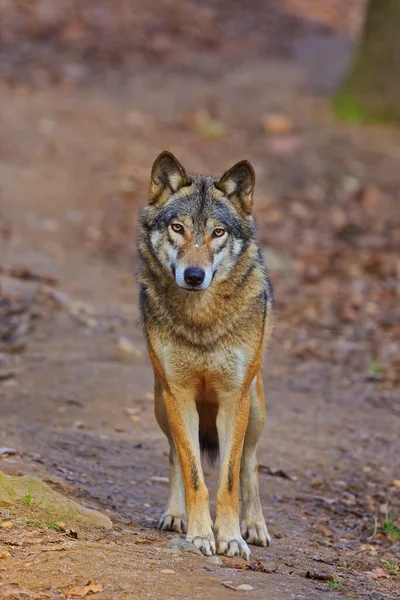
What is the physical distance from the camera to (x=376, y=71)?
1914 cm

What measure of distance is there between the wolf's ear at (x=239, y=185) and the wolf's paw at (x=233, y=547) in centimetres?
201

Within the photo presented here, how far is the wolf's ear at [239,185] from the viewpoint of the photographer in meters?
6.31

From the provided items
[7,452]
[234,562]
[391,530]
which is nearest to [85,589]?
[234,562]

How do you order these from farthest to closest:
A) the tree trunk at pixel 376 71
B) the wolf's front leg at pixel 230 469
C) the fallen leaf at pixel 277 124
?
the fallen leaf at pixel 277 124, the tree trunk at pixel 376 71, the wolf's front leg at pixel 230 469

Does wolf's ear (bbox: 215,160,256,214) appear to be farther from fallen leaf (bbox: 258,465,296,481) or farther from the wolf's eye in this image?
fallen leaf (bbox: 258,465,296,481)

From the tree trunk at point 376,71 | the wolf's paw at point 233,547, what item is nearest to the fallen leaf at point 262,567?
the wolf's paw at point 233,547

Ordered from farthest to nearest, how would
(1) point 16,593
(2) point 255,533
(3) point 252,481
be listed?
(3) point 252,481, (2) point 255,533, (1) point 16,593

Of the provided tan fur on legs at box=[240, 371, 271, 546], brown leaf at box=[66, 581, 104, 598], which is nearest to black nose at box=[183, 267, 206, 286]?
tan fur on legs at box=[240, 371, 271, 546]

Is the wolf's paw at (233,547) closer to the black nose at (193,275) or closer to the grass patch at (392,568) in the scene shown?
the grass patch at (392,568)

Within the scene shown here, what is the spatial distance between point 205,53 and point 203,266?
769 inches

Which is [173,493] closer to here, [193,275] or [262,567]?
[262,567]

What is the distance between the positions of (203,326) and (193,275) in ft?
1.38

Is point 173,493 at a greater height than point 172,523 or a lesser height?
greater

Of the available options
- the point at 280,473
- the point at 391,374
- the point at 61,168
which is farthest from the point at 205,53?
the point at 280,473
